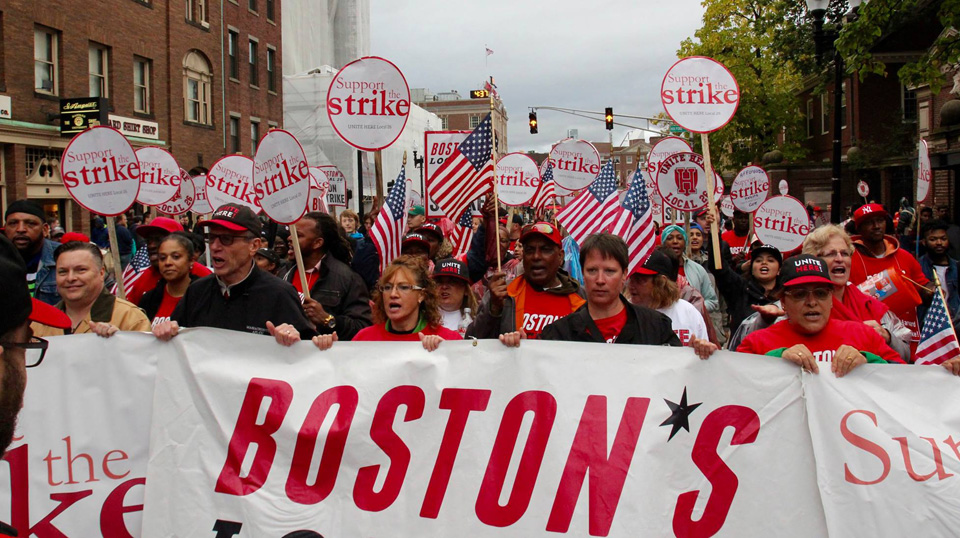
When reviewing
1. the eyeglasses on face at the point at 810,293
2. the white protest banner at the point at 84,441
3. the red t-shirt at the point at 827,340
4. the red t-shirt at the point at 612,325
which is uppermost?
the eyeglasses on face at the point at 810,293

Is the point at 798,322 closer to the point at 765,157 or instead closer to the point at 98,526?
the point at 98,526

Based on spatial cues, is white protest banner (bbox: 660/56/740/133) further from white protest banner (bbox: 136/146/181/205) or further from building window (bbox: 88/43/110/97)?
building window (bbox: 88/43/110/97)

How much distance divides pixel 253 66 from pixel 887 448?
33.7 m

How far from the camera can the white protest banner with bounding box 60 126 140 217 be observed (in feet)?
19.7

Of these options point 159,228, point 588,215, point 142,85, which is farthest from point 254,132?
point 159,228

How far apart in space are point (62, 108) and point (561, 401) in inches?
859

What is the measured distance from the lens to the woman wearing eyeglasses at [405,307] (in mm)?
4504

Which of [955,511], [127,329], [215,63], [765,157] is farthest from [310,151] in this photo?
[955,511]

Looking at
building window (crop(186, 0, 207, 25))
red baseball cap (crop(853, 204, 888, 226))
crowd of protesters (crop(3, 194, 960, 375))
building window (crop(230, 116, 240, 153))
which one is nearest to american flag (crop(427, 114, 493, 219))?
crowd of protesters (crop(3, 194, 960, 375))

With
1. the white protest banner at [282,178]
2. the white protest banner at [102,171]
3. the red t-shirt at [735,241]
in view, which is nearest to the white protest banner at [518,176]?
the red t-shirt at [735,241]

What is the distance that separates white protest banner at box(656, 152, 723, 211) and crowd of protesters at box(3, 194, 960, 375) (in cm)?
207

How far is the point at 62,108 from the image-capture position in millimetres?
21656

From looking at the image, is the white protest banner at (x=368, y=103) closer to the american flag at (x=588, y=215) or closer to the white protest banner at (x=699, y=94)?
the american flag at (x=588, y=215)

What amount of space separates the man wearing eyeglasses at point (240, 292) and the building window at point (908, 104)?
33906 mm
